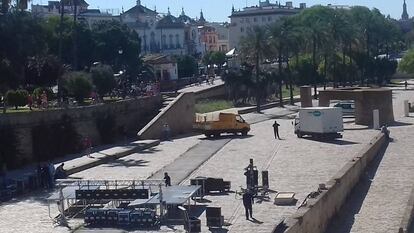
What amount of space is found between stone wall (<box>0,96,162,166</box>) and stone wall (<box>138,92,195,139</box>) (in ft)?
5.49

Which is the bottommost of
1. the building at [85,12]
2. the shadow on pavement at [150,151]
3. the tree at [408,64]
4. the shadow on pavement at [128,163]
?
the shadow on pavement at [128,163]

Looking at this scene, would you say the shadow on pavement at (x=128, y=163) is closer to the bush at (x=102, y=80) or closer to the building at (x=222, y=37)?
the bush at (x=102, y=80)

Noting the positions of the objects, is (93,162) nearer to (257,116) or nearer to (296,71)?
(257,116)

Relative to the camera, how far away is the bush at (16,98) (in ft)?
126

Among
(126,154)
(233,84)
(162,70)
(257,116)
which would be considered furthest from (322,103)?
(162,70)

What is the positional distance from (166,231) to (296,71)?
200ft

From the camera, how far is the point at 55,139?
3759 cm

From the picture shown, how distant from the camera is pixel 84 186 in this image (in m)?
25.9

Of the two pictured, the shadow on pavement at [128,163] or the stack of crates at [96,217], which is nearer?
the stack of crates at [96,217]

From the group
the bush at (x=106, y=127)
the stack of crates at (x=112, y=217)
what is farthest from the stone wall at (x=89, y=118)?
the stack of crates at (x=112, y=217)

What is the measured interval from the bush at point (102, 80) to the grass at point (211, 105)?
1039 cm

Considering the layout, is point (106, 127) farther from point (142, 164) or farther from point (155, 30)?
point (155, 30)

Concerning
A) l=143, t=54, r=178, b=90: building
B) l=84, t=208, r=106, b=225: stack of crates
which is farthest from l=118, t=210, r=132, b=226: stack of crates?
l=143, t=54, r=178, b=90: building

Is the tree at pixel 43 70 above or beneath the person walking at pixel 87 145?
above
